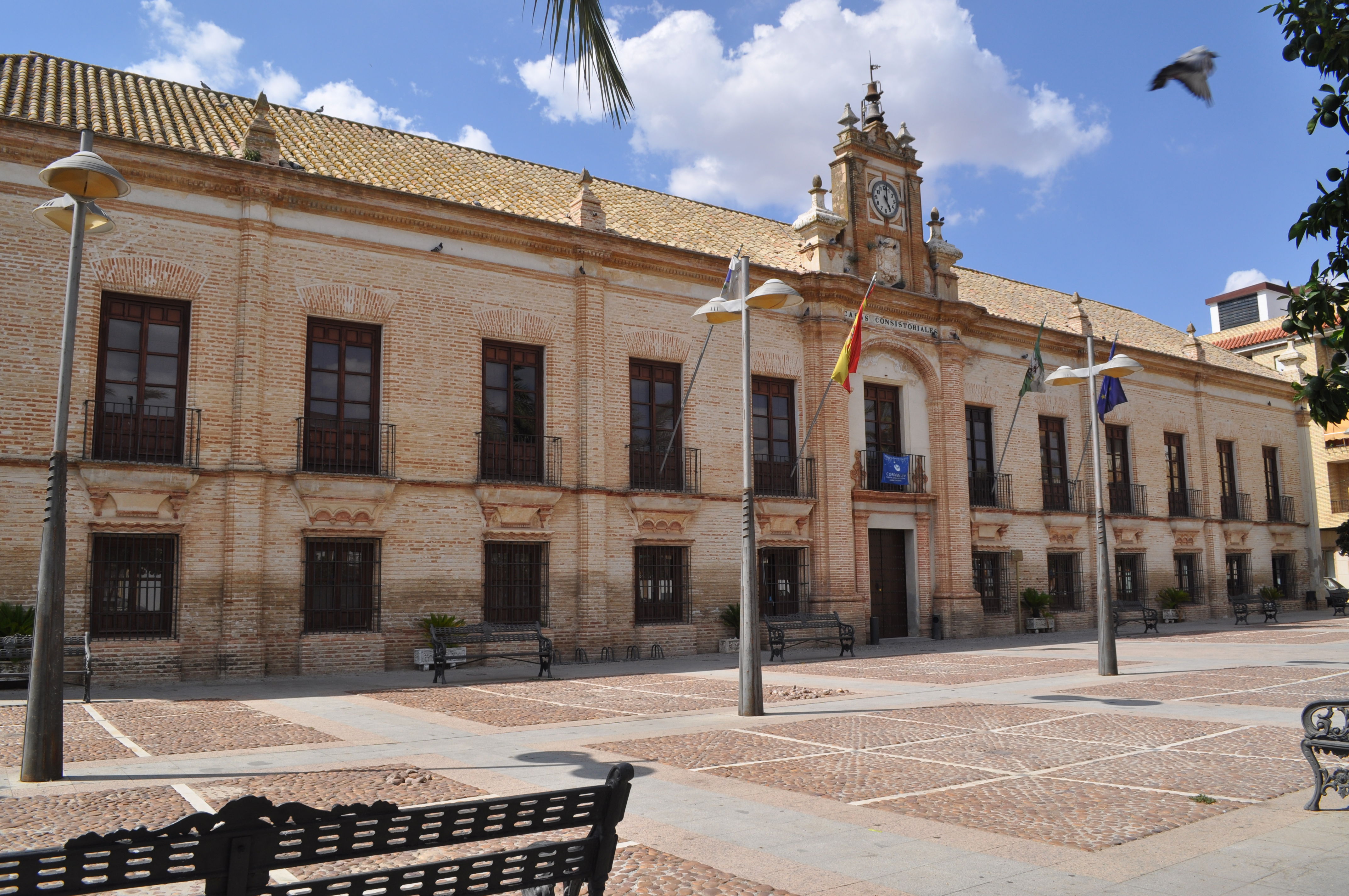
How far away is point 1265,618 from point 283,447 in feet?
95.1

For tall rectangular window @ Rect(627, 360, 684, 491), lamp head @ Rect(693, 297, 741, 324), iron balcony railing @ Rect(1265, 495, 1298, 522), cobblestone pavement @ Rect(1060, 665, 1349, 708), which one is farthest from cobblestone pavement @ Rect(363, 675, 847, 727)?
iron balcony railing @ Rect(1265, 495, 1298, 522)

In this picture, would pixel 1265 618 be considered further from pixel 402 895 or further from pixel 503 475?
pixel 402 895

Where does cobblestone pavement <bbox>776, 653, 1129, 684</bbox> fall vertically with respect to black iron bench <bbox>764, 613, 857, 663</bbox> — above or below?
below

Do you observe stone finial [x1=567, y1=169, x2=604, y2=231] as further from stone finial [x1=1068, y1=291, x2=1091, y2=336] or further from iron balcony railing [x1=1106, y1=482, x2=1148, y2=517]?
iron balcony railing [x1=1106, y1=482, x2=1148, y2=517]

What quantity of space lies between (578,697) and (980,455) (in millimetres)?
17278

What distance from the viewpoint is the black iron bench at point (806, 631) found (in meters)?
19.4

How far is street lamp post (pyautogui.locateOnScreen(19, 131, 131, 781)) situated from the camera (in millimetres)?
7375

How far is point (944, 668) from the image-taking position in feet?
56.2

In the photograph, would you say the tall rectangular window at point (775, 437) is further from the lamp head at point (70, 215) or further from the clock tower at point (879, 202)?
the lamp head at point (70, 215)

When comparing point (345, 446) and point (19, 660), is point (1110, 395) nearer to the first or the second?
point (345, 446)

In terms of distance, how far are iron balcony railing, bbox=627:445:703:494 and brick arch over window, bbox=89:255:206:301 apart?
28.4 ft

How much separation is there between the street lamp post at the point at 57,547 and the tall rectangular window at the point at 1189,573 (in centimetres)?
3279

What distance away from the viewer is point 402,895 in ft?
9.66

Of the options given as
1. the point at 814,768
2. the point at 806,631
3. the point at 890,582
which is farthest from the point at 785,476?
the point at 814,768
